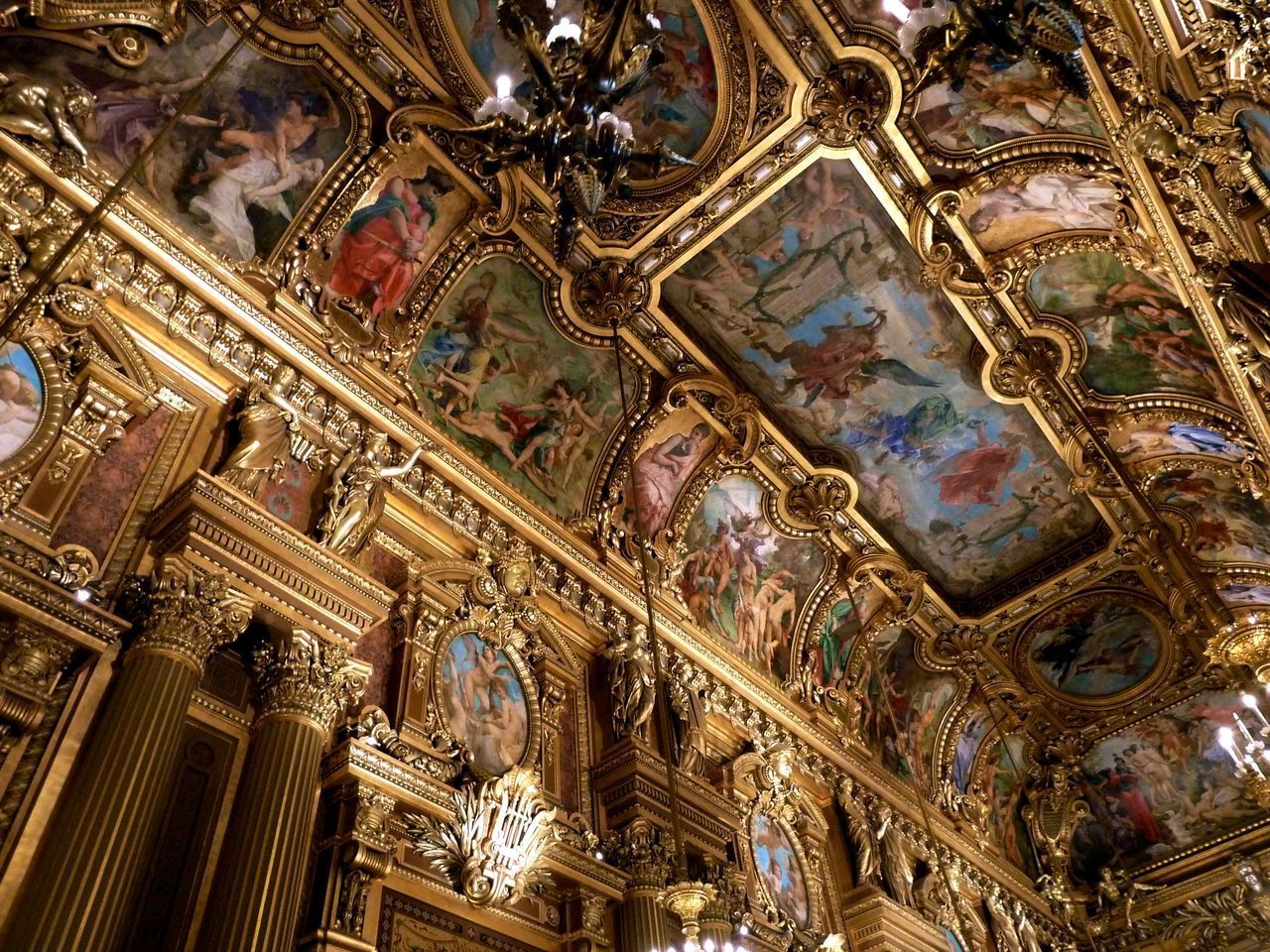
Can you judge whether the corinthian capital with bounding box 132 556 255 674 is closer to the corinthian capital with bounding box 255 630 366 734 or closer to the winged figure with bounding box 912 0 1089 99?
the corinthian capital with bounding box 255 630 366 734

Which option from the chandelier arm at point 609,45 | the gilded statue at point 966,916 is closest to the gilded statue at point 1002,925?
the gilded statue at point 966,916

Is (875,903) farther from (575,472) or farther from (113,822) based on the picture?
(113,822)

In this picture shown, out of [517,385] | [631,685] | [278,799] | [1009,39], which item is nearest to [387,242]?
[517,385]

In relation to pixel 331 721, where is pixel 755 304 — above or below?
above

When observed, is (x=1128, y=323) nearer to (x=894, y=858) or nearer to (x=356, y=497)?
(x=894, y=858)

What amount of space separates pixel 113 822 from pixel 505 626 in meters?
3.68

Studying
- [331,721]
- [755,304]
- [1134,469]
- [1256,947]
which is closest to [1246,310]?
[755,304]

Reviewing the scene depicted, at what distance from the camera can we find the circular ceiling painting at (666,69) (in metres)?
8.10

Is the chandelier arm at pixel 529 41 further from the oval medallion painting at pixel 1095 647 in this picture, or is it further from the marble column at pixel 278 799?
the oval medallion painting at pixel 1095 647

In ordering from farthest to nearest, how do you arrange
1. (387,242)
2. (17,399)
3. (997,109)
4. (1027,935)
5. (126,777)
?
(1027,935) < (997,109) < (387,242) < (17,399) < (126,777)

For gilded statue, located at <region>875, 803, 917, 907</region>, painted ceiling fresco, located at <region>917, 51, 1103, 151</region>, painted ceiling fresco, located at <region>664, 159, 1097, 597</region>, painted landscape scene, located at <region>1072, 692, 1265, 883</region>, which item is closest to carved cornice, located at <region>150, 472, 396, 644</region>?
painted ceiling fresco, located at <region>664, 159, 1097, 597</region>

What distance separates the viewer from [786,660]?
11648 mm

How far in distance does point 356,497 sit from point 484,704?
1841 mm

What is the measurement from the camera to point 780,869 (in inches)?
379
